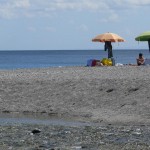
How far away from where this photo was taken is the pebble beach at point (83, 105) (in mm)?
20797

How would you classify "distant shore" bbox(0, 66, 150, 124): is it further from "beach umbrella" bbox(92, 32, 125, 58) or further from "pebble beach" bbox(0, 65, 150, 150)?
"beach umbrella" bbox(92, 32, 125, 58)

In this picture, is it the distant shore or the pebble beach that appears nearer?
the pebble beach

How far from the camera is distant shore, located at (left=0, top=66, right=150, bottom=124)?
27.7m

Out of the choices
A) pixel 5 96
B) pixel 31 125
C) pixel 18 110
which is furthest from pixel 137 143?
pixel 5 96

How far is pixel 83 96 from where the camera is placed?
3048 cm

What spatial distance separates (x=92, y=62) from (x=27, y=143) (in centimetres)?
2527

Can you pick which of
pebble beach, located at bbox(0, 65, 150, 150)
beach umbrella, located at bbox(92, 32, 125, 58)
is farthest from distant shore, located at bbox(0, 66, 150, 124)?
beach umbrella, located at bbox(92, 32, 125, 58)

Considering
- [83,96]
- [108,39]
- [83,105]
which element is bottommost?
[83,105]

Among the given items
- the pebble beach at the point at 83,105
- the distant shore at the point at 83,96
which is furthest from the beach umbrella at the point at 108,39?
the distant shore at the point at 83,96

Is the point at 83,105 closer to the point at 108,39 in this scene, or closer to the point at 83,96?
the point at 83,96

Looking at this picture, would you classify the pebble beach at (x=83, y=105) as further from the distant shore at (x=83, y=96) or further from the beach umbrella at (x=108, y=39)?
the beach umbrella at (x=108, y=39)

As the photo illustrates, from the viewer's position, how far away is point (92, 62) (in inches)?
1780

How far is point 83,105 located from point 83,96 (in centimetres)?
108

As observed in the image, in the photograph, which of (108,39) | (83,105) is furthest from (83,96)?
(108,39)
